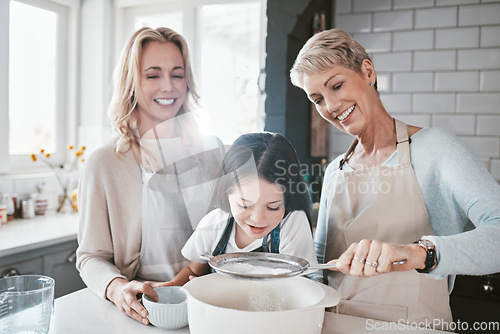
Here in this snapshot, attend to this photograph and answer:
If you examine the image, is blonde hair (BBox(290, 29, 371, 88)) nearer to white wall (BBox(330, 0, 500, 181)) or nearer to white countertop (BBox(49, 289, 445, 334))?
white wall (BBox(330, 0, 500, 181))

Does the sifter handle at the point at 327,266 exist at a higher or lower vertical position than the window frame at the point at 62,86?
lower

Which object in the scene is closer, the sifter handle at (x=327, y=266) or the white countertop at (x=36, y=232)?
the sifter handle at (x=327, y=266)

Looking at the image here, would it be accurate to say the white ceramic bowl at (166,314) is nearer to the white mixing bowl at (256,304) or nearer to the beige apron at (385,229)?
the white mixing bowl at (256,304)

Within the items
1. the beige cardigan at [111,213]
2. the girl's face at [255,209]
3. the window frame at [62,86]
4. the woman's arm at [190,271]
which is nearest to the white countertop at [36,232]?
the window frame at [62,86]

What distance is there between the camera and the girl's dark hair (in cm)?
60

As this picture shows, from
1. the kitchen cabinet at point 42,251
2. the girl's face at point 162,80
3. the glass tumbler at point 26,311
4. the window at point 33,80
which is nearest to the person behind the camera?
the glass tumbler at point 26,311

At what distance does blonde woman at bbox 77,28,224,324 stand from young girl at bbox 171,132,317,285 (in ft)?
0.07

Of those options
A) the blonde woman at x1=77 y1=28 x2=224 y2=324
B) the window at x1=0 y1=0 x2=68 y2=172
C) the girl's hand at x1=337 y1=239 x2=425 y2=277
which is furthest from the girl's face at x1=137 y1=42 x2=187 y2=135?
the window at x1=0 y1=0 x2=68 y2=172

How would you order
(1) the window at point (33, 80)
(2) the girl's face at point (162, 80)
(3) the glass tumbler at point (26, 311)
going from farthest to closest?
(1) the window at point (33, 80), (2) the girl's face at point (162, 80), (3) the glass tumbler at point (26, 311)

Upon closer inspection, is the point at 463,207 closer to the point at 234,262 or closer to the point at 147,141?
the point at 234,262

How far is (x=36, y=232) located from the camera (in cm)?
114

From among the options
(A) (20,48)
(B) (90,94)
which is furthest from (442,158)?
(A) (20,48)

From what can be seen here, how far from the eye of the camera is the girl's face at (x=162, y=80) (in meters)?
0.62

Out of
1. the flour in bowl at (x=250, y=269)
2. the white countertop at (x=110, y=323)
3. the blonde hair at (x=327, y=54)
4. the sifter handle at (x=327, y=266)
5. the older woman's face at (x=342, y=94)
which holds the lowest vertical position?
the white countertop at (x=110, y=323)
